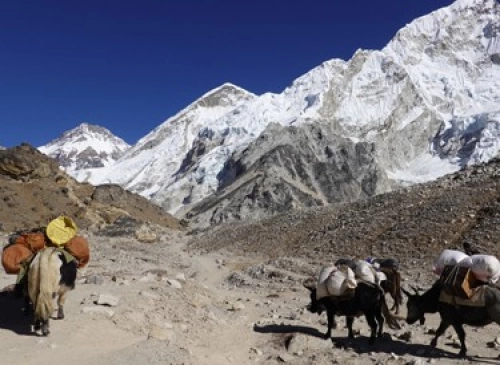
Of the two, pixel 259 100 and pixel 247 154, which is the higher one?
pixel 259 100

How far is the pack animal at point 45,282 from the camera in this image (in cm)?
909

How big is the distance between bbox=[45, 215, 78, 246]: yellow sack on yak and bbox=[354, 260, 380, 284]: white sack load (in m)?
5.68

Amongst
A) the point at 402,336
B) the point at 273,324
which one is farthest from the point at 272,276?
the point at 402,336

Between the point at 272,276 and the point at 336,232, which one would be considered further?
the point at 336,232

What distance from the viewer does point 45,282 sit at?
9.20 m

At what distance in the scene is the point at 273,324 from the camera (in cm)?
1301

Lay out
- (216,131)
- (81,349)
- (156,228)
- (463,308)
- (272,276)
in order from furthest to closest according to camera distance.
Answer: (216,131) → (156,228) → (272,276) → (463,308) → (81,349)

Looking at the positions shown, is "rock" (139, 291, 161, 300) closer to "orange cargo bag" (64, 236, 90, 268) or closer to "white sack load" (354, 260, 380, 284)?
"orange cargo bag" (64, 236, 90, 268)

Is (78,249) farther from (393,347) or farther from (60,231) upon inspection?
(393,347)

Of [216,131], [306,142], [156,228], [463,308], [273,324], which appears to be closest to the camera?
[463,308]

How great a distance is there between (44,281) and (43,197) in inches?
1930

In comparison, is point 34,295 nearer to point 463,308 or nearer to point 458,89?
point 463,308

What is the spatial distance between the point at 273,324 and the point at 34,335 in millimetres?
5725

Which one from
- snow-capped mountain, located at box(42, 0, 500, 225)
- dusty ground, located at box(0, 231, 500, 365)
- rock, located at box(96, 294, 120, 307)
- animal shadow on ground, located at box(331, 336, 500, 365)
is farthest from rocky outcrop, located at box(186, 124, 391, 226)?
animal shadow on ground, located at box(331, 336, 500, 365)
